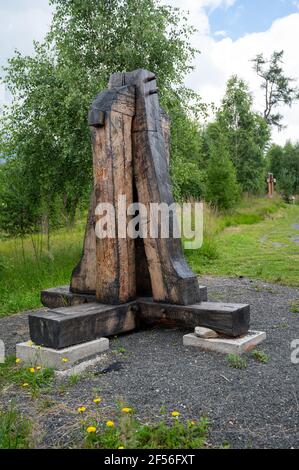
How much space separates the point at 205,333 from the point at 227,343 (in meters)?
0.22

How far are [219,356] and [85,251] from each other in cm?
178

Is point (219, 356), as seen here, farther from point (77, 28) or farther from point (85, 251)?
point (77, 28)

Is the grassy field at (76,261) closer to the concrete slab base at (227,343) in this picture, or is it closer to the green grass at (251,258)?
the green grass at (251,258)

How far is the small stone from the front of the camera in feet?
13.2

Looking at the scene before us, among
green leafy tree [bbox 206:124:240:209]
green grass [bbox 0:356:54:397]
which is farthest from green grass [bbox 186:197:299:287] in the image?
green leafy tree [bbox 206:124:240:209]

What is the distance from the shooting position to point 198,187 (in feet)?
87.9

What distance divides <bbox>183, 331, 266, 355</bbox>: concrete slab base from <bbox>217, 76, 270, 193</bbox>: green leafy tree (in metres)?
29.0

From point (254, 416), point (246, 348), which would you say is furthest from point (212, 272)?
point (254, 416)

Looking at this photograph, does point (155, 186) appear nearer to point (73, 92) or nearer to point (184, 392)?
point (184, 392)

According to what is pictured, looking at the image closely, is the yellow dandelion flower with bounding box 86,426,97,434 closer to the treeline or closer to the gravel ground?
the gravel ground

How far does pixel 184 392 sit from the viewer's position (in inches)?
122

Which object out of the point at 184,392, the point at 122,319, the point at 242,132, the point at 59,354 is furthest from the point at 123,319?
the point at 242,132

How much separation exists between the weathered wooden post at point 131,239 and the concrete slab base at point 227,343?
12cm

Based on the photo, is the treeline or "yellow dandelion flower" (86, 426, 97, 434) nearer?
"yellow dandelion flower" (86, 426, 97, 434)
